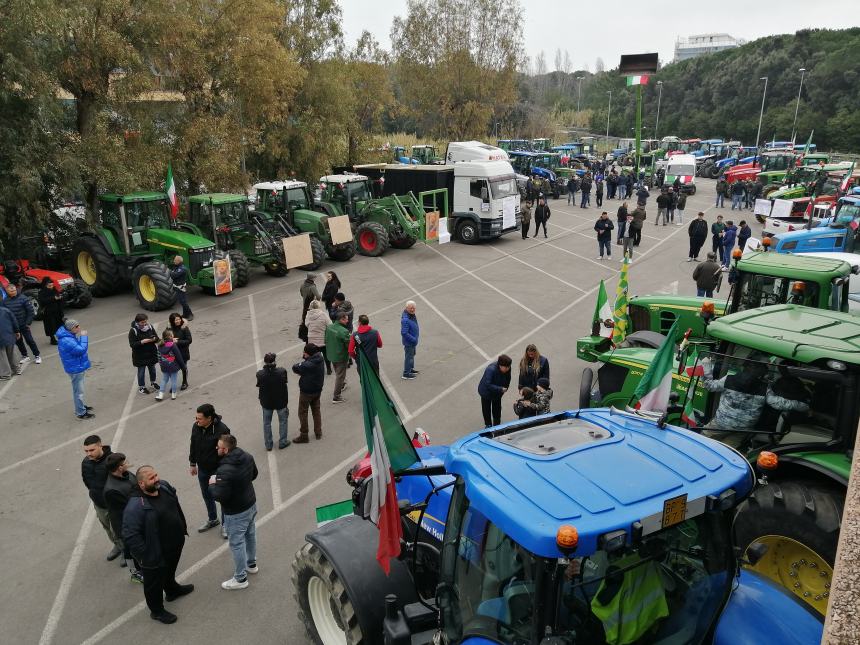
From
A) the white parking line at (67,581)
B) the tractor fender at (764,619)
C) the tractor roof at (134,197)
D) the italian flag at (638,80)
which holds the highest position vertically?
the italian flag at (638,80)

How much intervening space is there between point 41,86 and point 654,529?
1623 cm

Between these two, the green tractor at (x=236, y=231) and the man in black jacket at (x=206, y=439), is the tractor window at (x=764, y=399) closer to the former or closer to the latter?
the man in black jacket at (x=206, y=439)

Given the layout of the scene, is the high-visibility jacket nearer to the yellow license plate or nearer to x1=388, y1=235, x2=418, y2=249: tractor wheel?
the yellow license plate

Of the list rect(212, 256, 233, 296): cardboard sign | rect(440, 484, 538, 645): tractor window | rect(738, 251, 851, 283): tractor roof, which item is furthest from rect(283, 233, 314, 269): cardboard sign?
rect(440, 484, 538, 645): tractor window

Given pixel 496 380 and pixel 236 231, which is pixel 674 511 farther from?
pixel 236 231

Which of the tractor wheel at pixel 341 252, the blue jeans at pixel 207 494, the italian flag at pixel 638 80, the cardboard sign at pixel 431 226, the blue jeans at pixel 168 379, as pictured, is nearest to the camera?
the blue jeans at pixel 207 494

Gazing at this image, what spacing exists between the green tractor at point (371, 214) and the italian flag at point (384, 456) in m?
16.0

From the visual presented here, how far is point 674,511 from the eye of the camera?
10.0 ft

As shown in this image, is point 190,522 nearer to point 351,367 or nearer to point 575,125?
point 351,367

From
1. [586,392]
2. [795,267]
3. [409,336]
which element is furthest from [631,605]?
[409,336]

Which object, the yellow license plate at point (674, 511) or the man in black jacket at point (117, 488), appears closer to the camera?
the yellow license plate at point (674, 511)

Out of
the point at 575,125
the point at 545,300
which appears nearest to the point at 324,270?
the point at 545,300

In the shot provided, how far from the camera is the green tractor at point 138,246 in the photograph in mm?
14773

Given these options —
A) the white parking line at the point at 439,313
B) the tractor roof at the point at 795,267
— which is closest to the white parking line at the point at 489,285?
the white parking line at the point at 439,313
